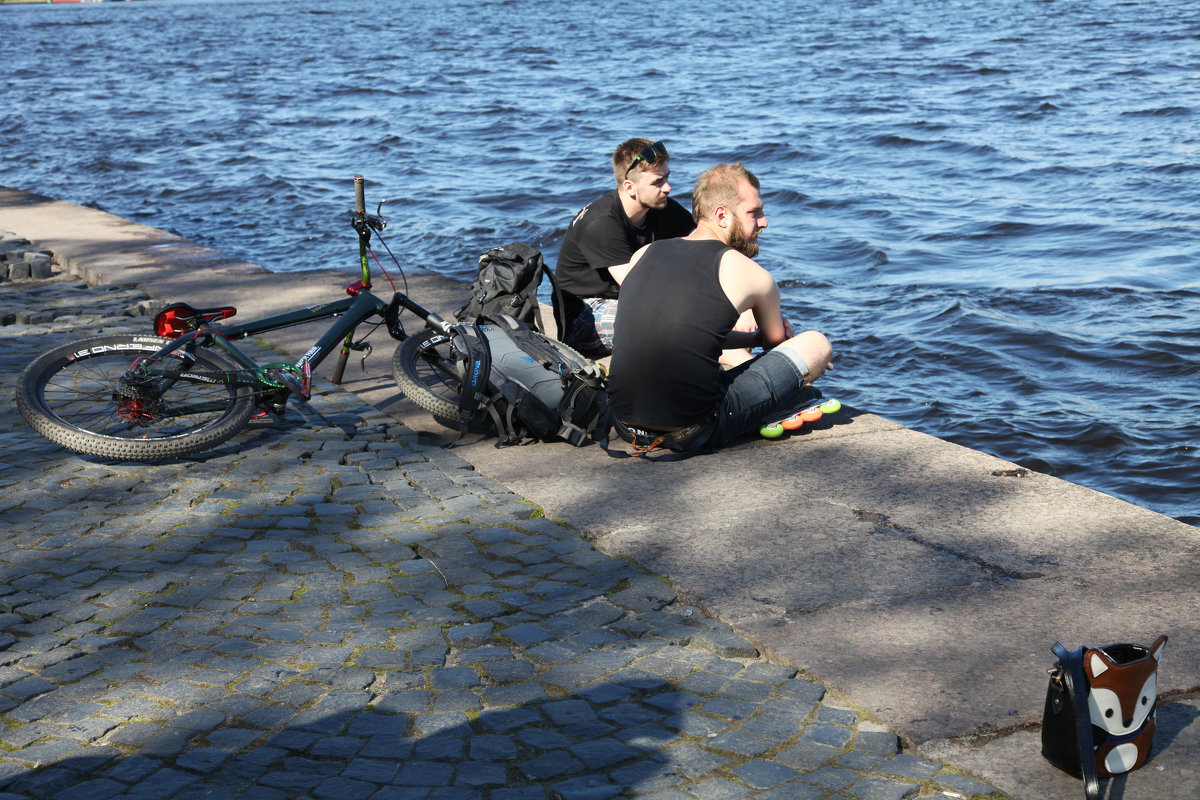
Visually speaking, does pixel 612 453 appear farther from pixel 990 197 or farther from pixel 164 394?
pixel 990 197

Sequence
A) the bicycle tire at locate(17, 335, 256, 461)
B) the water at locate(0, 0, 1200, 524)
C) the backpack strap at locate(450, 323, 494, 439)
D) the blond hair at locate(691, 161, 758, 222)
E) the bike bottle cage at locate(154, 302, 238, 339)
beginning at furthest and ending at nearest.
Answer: the water at locate(0, 0, 1200, 524) → the bike bottle cage at locate(154, 302, 238, 339) → the backpack strap at locate(450, 323, 494, 439) → the blond hair at locate(691, 161, 758, 222) → the bicycle tire at locate(17, 335, 256, 461)

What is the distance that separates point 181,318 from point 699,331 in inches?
101

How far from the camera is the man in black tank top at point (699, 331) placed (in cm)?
520

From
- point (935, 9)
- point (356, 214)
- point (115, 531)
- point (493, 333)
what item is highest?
point (935, 9)

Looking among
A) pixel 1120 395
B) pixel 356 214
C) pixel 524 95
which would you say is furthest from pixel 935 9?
pixel 356 214

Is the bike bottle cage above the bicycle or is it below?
above

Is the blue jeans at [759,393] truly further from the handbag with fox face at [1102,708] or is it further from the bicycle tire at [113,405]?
the handbag with fox face at [1102,708]

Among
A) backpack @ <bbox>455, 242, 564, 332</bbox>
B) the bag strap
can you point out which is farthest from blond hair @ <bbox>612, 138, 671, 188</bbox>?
the bag strap

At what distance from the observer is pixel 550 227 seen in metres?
13.4

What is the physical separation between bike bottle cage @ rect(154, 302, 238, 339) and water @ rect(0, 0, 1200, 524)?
4.41 metres

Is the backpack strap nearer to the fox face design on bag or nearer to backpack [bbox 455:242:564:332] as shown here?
backpack [bbox 455:242:564:332]

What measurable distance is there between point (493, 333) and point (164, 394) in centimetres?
162

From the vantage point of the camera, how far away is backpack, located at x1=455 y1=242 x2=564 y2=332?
625cm

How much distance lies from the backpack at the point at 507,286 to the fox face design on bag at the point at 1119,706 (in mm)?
3912
